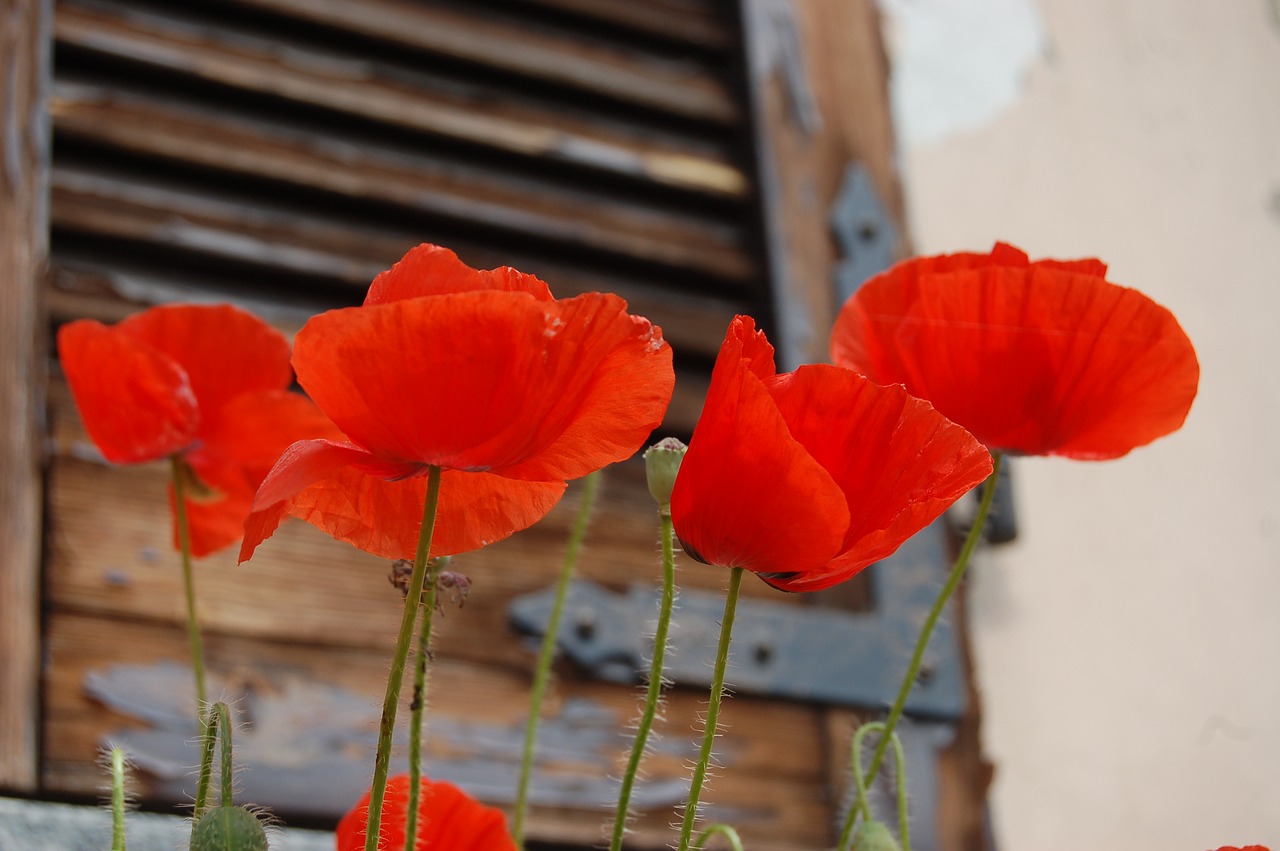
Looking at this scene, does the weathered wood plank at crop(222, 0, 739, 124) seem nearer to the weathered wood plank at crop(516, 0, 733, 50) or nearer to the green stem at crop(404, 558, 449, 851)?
the weathered wood plank at crop(516, 0, 733, 50)

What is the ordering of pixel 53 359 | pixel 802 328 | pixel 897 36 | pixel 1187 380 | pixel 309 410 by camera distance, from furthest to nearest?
1. pixel 897 36
2. pixel 802 328
3. pixel 53 359
4. pixel 309 410
5. pixel 1187 380

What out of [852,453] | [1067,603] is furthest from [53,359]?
[1067,603]

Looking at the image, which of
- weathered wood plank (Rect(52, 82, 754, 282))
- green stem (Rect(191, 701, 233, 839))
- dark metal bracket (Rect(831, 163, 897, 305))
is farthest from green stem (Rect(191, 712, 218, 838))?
dark metal bracket (Rect(831, 163, 897, 305))

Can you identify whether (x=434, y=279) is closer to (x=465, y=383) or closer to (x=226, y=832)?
(x=465, y=383)

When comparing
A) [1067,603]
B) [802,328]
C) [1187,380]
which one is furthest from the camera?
[1067,603]

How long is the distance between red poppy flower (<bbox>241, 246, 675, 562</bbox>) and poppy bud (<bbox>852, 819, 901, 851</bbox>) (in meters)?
0.19

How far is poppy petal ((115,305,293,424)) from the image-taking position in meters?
0.73

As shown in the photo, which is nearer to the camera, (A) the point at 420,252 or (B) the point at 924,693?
(A) the point at 420,252

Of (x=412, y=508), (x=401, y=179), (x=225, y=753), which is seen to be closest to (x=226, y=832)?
(x=225, y=753)

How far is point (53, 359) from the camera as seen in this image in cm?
148

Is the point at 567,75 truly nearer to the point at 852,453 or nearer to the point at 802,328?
the point at 802,328

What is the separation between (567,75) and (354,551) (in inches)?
29.9

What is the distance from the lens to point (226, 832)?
0.45m

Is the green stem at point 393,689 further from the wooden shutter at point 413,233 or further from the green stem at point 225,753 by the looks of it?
the wooden shutter at point 413,233
